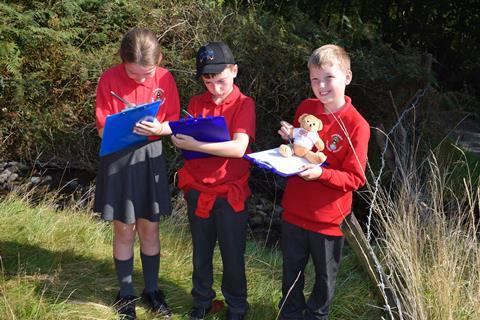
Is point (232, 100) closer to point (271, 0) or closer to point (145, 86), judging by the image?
point (145, 86)

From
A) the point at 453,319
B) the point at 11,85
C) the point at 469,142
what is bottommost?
the point at 469,142

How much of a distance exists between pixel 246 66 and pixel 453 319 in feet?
13.3

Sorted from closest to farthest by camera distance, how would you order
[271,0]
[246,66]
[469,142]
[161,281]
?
[161,281] → [246,66] → [469,142] → [271,0]

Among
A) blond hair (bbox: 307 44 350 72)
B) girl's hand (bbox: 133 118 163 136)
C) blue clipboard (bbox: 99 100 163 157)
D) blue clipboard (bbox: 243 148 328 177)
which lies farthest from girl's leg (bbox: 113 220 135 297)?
blond hair (bbox: 307 44 350 72)

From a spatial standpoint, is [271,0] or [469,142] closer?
[469,142]

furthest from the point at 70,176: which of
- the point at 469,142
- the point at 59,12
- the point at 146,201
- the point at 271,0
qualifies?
the point at 469,142

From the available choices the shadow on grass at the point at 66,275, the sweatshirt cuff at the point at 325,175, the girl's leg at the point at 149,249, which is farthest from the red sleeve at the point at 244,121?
the shadow on grass at the point at 66,275

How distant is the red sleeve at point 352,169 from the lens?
295 centimetres

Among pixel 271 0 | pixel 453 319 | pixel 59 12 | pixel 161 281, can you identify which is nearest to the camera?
pixel 453 319

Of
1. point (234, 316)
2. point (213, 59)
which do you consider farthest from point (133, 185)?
point (234, 316)

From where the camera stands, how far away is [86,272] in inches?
159

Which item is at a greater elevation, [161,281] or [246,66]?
[246,66]

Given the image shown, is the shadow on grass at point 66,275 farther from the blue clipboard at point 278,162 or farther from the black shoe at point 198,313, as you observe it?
the blue clipboard at point 278,162

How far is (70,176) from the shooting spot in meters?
6.88
